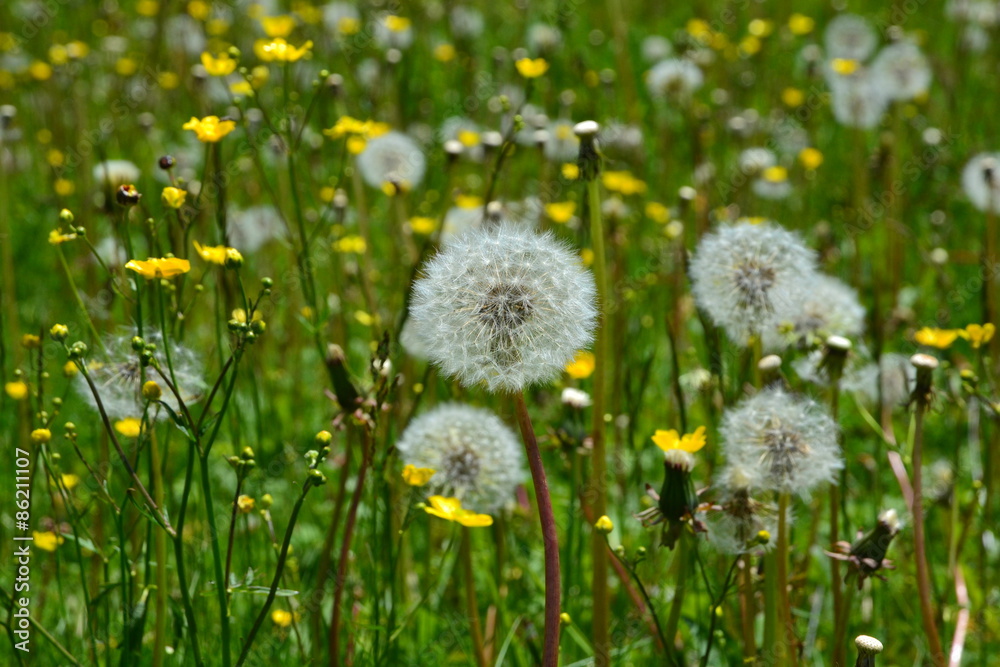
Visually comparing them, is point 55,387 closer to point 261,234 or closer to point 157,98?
point 261,234

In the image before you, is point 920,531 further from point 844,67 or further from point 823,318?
point 844,67

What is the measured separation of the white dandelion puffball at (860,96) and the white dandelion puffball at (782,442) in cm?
276

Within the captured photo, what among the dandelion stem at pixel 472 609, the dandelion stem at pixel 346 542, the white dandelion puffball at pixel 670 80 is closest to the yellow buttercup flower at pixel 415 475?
the dandelion stem at pixel 346 542

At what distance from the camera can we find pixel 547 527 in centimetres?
150

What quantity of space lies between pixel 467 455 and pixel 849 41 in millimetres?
4203

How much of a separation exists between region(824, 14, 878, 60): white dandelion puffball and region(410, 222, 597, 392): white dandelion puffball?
4273 mm

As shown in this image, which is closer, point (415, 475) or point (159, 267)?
point (159, 267)

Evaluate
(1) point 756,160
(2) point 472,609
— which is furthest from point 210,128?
(1) point 756,160

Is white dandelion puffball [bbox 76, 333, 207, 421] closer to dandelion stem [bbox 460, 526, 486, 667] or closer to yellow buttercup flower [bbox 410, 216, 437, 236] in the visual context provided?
dandelion stem [bbox 460, 526, 486, 667]

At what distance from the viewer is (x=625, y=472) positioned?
3059mm

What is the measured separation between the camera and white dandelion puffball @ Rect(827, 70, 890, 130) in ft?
14.6

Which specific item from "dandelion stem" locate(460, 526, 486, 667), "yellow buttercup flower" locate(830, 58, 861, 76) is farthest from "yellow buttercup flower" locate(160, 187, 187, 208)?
"yellow buttercup flower" locate(830, 58, 861, 76)

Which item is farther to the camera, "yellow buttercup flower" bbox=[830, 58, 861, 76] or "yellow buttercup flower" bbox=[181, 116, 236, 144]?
"yellow buttercup flower" bbox=[830, 58, 861, 76]

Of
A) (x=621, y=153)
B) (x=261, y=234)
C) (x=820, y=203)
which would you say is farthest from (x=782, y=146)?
(x=261, y=234)
